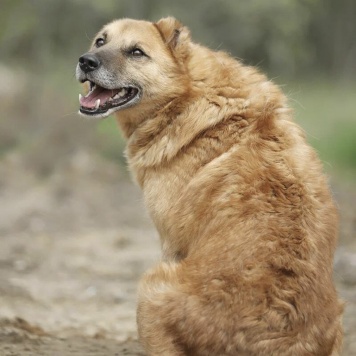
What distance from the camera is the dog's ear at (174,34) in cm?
539

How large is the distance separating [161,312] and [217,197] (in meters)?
0.79

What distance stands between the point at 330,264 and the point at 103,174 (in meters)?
8.81

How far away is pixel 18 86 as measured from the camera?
55.2 feet

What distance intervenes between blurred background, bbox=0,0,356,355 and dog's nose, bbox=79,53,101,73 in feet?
4.69

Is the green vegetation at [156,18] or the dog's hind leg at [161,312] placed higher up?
the dog's hind leg at [161,312]

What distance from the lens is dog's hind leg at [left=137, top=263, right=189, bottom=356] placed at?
4188 mm

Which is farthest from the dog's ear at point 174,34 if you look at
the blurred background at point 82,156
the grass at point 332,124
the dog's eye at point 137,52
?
the grass at point 332,124

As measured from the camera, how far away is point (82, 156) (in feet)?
44.4

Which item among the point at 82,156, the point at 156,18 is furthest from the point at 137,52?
the point at 156,18

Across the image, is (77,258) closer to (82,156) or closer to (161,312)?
(82,156)

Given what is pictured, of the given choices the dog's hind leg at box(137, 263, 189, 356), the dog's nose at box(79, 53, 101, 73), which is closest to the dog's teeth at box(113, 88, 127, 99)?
the dog's nose at box(79, 53, 101, 73)

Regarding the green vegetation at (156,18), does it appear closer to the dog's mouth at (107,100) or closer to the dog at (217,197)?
the dog at (217,197)

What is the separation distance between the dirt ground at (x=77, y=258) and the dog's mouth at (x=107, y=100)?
0.79 metres

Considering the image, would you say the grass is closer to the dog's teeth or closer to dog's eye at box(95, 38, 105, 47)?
dog's eye at box(95, 38, 105, 47)
